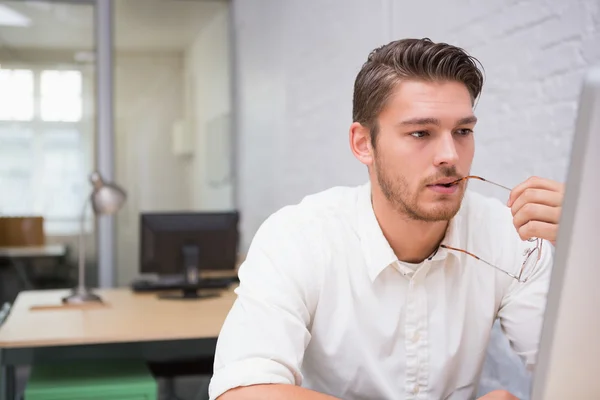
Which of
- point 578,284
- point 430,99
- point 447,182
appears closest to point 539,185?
point 447,182

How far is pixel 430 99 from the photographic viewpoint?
1384mm

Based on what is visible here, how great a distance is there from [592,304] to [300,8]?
406 cm

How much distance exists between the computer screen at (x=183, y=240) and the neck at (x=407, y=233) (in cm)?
203

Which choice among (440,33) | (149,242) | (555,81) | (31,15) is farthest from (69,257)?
(555,81)

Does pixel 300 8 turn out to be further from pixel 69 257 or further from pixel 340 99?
pixel 69 257

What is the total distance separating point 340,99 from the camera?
12.3 feet

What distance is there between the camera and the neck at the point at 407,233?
1442mm

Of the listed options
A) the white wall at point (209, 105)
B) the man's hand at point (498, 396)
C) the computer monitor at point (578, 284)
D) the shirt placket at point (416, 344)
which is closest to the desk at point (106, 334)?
the shirt placket at point (416, 344)

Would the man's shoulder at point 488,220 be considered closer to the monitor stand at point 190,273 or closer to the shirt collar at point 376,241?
the shirt collar at point 376,241

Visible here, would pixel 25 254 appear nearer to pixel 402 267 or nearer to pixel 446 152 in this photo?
pixel 402 267

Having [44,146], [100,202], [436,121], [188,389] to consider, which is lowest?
[188,389]

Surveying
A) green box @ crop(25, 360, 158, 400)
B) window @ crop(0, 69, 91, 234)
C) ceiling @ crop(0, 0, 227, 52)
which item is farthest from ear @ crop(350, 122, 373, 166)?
ceiling @ crop(0, 0, 227, 52)

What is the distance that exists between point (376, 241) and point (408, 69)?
327 mm

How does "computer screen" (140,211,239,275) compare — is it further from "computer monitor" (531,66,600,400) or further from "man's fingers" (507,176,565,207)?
"computer monitor" (531,66,600,400)
